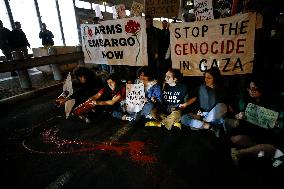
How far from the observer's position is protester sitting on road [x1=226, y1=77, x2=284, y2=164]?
3.12 meters

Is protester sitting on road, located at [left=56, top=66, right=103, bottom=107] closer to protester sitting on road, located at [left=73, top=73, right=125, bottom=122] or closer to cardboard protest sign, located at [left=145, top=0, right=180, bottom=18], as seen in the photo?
protester sitting on road, located at [left=73, top=73, right=125, bottom=122]

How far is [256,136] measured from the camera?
3.44 meters

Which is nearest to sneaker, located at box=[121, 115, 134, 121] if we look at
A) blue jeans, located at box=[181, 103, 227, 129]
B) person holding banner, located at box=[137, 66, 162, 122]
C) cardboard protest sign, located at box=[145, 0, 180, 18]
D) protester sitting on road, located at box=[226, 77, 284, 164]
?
person holding banner, located at box=[137, 66, 162, 122]

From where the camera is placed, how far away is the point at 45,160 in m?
3.66

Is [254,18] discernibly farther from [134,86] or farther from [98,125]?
[98,125]

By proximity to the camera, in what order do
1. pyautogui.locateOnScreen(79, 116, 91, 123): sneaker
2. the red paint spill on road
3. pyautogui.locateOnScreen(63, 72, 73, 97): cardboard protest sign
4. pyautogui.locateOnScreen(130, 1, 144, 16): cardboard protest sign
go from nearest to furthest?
the red paint spill on road → pyautogui.locateOnScreen(79, 116, 91, 123): sneaker → pyautogui.locateOnScreen(63, 72, 73, 97): cardboard protest sign → pyautogui.locateOnScreen(130, 1, 144, 16): cardboard protest sign

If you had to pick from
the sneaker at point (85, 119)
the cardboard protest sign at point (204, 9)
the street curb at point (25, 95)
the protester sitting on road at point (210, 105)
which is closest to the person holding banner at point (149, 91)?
the protester sitting on road at point (210, 105)

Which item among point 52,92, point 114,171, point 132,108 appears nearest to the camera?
point 114,171

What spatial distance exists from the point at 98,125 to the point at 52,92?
3875mm

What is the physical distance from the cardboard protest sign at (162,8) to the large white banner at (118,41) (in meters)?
1.12

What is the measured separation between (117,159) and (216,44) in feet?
8.68

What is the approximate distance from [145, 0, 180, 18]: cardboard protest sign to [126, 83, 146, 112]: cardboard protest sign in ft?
6.90

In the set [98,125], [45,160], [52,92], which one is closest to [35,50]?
[52,92]

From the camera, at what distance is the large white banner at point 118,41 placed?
16.8ft
